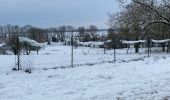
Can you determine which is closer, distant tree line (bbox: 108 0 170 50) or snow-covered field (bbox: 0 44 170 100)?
snow-covered field (bbox: 0 44 170 100)

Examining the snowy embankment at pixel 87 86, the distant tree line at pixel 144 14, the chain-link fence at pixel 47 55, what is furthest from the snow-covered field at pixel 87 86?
the distant tree line at pixel 144 14

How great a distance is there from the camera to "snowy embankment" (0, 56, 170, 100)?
10102 millimetres

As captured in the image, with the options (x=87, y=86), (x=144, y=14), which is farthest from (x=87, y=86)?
(x=144, y=14)

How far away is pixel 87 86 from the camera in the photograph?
1206 centimetres

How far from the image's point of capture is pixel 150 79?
13.5 m

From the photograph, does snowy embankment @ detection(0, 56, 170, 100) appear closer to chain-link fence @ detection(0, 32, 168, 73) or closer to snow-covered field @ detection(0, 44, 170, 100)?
snow-covered field @ detection(0, 44, 170, 100)

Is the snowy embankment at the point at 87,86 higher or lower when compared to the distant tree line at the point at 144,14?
lower

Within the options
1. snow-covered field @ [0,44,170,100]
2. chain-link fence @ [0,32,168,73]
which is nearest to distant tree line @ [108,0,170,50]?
chain-link fence @ [0,32,168,73]

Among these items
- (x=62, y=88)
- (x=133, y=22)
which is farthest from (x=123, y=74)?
(x=133, y=22)

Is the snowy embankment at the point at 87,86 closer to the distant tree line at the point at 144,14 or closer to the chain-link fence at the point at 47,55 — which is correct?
the chain-link fence at the point at 47,55

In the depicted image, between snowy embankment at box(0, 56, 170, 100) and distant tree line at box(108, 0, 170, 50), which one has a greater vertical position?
distant tree line at box(108, 0, 170, 50)

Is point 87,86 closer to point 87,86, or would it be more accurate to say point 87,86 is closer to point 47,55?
point 87,86

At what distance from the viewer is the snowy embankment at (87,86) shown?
10.1 metres

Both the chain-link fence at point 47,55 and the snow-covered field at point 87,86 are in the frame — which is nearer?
the snow-covered field at point 87,86
